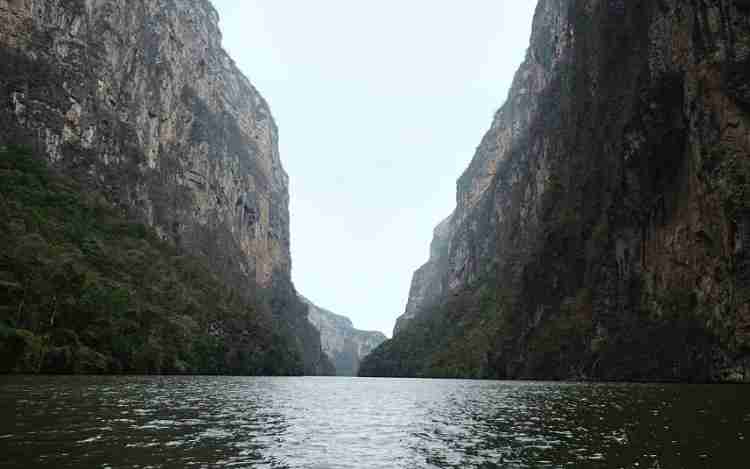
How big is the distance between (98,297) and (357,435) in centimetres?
6898

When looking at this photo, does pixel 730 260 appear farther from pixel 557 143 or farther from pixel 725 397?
pixel 557 143

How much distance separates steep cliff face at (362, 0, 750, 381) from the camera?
2894 inches

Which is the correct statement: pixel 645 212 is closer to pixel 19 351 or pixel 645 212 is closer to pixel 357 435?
pixel 357 435

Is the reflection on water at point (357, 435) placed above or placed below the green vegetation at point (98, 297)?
below

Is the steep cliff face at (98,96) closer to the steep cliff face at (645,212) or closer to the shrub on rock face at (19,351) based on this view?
the shrub on rock face at (19,351)

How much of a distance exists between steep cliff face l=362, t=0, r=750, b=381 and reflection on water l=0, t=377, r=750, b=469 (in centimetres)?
4059

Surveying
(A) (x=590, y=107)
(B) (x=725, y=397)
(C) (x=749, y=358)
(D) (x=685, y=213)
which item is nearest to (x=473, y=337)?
(A) (x=590, y=107)

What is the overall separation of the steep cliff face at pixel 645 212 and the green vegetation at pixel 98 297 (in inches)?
2444

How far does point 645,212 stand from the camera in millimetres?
97562

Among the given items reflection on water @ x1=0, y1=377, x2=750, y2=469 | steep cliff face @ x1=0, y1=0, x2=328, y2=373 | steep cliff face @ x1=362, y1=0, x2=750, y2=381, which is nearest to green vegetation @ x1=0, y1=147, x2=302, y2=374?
steep cliff face @ x1=0, y1=0, x2=328, y2=373

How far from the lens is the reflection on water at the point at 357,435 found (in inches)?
777

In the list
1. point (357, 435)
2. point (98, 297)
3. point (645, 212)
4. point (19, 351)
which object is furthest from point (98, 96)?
point (357, 435)

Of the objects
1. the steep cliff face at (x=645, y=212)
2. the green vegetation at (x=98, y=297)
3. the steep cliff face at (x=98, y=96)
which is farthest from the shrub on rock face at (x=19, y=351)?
the steep cliff face at (x=645, y=212)

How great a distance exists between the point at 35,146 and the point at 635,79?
365 ft
